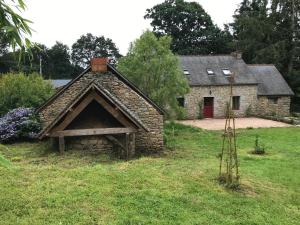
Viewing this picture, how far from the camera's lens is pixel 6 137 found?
1842cm

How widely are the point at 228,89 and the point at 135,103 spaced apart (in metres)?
19.0

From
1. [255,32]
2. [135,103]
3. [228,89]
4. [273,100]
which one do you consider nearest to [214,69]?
[228,89]

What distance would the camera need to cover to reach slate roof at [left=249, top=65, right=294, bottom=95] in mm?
35000

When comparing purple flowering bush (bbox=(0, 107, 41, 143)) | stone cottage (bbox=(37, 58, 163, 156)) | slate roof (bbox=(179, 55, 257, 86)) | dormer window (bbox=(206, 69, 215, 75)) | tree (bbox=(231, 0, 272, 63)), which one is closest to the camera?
stone cottage (bbox=(37, 58, 163, 156))

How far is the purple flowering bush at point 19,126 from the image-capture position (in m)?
18.8

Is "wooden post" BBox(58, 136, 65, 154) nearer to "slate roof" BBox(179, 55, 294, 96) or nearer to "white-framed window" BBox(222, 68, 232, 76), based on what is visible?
"slate roof" BBox(179, 55, 294, 96)

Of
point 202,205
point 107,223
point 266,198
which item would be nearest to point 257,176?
point 266,198

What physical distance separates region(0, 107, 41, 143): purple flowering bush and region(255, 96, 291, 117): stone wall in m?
21.5

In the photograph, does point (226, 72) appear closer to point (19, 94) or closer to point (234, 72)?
point (234, 72)

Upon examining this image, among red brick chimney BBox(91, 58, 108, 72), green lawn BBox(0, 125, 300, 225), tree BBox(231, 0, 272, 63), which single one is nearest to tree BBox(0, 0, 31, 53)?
green lawn BBox(0, 125, 300, 225)

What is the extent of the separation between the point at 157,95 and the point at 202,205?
533 inches

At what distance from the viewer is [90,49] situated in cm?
7494

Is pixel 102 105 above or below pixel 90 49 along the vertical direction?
below

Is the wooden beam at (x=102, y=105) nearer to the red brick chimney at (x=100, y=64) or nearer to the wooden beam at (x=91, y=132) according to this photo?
the wooden beam at (x=91, y=132)
